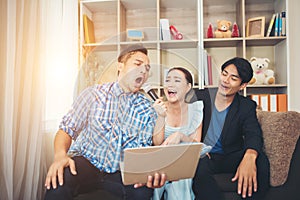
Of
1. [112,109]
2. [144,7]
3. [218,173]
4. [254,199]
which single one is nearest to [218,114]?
[218,173]

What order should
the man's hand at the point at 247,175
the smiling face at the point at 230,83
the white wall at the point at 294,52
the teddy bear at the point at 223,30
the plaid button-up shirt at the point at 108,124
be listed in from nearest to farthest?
the plaid button-up shirt at the point at 108,124 → the man's hand at the point at 247,175 → the smiling face at the point at 230,83 → the white wall at the point at 294,52 → the teddy bear at the point at 223,30

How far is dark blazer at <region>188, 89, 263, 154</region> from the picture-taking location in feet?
4.29

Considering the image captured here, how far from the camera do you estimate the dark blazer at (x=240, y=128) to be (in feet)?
4.29

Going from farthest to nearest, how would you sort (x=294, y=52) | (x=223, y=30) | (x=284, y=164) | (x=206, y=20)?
(x=206, y=20) < (x=223, y=30) < (x=294, y=52) < (x=284, y=164)

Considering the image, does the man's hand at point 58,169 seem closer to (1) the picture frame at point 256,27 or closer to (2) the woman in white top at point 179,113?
(2) the woman in white top at point 179,113

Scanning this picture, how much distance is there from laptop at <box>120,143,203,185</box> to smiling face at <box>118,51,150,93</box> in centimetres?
21

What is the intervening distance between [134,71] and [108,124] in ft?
0.75

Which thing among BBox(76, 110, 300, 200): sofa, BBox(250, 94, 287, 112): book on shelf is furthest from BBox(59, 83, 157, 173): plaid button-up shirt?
BBox(250, 94, 287, 112): book on shelf

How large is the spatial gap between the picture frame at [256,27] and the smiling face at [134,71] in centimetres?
158

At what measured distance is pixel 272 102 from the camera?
230cm

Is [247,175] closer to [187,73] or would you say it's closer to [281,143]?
[281,143]

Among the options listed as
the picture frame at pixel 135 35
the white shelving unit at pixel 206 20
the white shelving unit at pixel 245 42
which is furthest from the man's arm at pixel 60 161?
the white shelving unit at pixel 245 42

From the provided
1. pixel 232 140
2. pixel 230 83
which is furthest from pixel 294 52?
pixel 232 140

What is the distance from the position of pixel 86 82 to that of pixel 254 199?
753 millimetres
